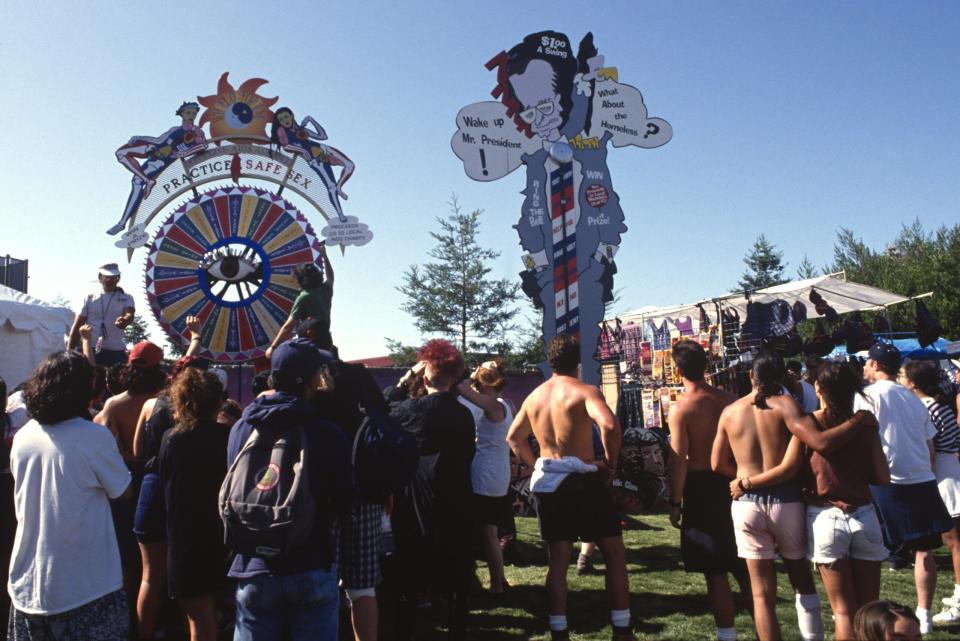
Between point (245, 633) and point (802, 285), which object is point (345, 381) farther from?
point (802, 285)

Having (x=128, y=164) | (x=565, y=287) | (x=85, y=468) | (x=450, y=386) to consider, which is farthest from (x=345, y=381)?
(x=128, y=164)

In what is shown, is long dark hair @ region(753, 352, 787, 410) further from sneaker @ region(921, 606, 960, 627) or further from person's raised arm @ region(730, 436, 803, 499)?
sneaker @ region(921, 606, 960, 627)

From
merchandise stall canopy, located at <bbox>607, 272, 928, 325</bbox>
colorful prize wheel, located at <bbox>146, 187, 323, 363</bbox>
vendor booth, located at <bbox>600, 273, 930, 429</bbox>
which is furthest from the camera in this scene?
merchandise stall canopy, located at <bbox>607, 272, 928, 325</bbox>

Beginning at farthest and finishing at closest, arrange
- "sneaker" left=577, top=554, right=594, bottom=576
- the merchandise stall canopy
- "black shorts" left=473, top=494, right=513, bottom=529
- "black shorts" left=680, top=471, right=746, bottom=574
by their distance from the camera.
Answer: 1. the merchandise stall canopy
2. "sneaker" left=577, top=554, right=594, bottom=576
3. "black shorts" left=473, top=494, right=513, bottom=529
4. "black shorts" left=680, top=471, right=746, bottom=574

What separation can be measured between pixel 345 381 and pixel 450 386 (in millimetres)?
694

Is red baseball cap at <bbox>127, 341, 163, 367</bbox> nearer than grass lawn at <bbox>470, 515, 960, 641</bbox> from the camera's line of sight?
Yes

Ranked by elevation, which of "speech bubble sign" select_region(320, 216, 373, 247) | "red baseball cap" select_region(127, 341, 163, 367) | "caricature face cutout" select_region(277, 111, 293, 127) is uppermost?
"caricature face cutout" select_region(277, 111, 293, 127)

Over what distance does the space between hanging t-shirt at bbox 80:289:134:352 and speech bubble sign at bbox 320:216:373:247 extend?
9.42 feet

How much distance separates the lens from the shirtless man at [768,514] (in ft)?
11.5

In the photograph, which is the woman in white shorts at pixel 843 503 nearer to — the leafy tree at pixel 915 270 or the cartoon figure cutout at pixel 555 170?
the cartoon figure cutout at pixel 555 170

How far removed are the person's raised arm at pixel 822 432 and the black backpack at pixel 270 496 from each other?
2.23 metres

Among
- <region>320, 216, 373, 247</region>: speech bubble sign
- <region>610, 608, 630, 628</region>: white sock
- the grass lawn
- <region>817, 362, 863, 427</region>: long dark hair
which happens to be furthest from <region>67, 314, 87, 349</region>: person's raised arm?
<region>817, 362, 863, 427</region>: long dark hair

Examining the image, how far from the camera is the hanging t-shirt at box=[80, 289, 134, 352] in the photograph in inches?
254

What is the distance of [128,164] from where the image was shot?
8938 millimetres
